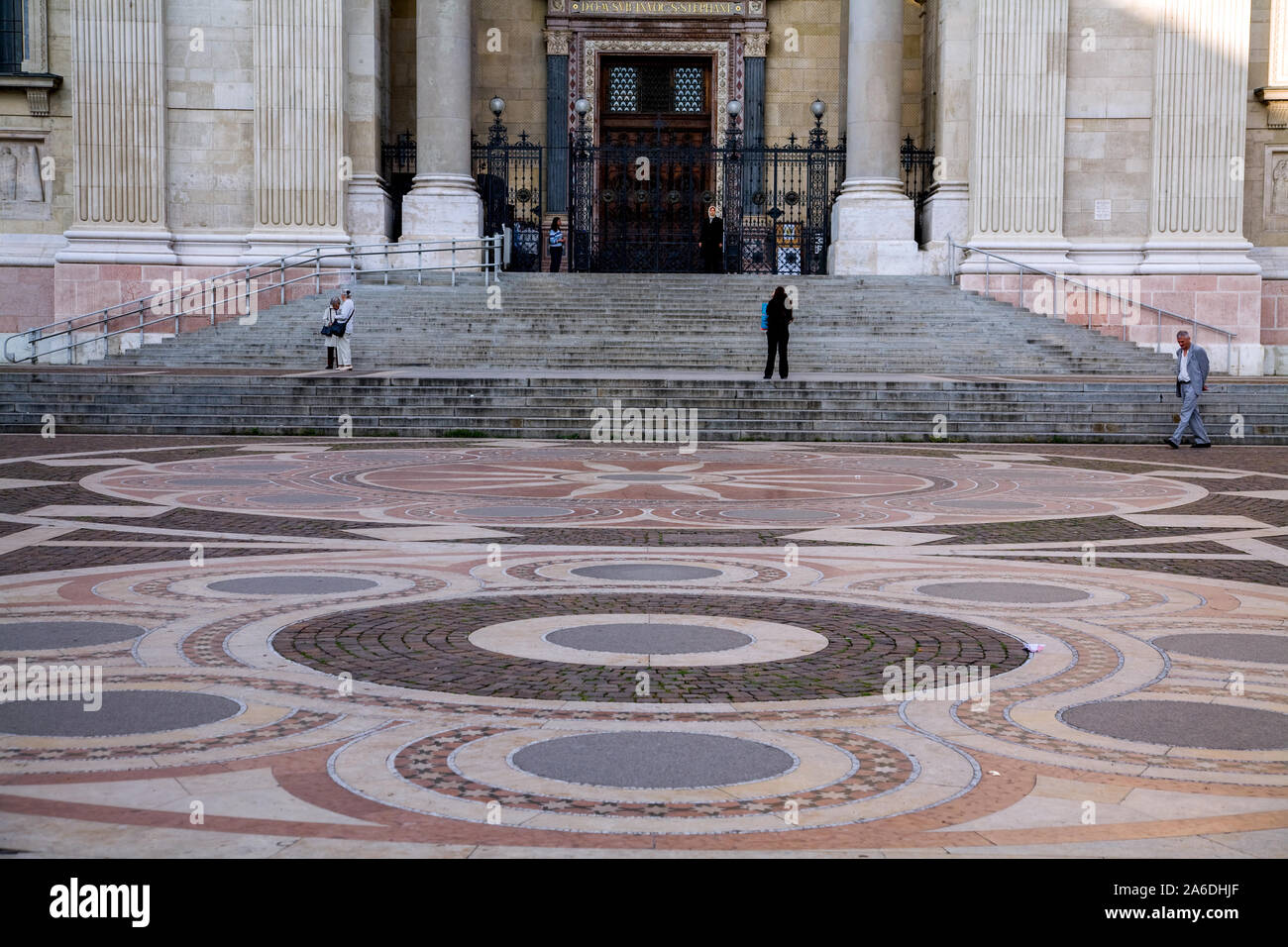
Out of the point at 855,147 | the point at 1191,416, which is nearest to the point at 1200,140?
the point at 855,147

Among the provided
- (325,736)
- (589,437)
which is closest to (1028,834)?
(325,736)

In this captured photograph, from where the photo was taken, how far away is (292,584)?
7.50m

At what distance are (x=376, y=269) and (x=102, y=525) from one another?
67.2 ft

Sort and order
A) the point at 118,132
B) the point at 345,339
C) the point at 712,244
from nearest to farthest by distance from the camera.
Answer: the point at 345,339, the point at 118,132, the point at 712,244

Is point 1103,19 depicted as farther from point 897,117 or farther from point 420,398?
point 420,398

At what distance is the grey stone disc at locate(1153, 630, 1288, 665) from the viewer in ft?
19.6

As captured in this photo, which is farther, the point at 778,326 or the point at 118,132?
the point at 118,132

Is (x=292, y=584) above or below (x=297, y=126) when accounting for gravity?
below

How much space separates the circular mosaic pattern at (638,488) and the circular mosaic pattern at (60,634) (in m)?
3.88

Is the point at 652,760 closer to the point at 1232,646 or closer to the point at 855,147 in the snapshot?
the point at 1232,646

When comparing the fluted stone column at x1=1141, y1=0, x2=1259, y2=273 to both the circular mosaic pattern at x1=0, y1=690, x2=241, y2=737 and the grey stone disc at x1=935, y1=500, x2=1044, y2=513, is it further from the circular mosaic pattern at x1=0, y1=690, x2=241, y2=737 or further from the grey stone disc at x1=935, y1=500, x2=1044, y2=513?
the circular mosaic pattern at x1=0, y1=690, x2=241, y2=737

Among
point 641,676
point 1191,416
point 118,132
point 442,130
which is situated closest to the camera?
point 641,676

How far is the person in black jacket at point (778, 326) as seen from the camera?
21109 mm

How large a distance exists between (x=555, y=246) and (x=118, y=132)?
9.01 meters
